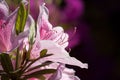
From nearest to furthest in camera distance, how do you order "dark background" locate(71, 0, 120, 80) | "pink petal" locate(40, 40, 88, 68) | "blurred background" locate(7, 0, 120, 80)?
"pink petal" locate(40, 40, 88, 68)
"blurred background" locate(7, 0, 120, 80)
"dark background" locate(71, 0, 120, 80)

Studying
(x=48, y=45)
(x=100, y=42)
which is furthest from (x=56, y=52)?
(x=100, y=42)

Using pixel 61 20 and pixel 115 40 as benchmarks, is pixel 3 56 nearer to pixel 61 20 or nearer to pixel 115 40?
pixel 61 20

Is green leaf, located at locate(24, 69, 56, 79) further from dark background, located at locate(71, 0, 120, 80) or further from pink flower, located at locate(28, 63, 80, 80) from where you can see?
dark background, located at locate(71, 0, 120, 80)

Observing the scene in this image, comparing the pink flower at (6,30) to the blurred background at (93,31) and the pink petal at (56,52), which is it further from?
the blurred background at (93,31)

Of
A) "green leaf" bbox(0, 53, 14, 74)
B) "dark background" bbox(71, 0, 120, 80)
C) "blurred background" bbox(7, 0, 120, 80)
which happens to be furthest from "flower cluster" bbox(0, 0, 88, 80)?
"dark background" bbox(71, 0, 120, 80)

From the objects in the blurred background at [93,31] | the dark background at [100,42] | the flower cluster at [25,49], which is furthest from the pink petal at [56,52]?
the dark background at [100,42]

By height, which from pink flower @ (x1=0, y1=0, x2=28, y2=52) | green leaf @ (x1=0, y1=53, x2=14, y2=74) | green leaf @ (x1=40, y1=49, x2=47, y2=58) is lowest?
green leaf @ (x1=0, y1=53, x2=14, y2=74)
